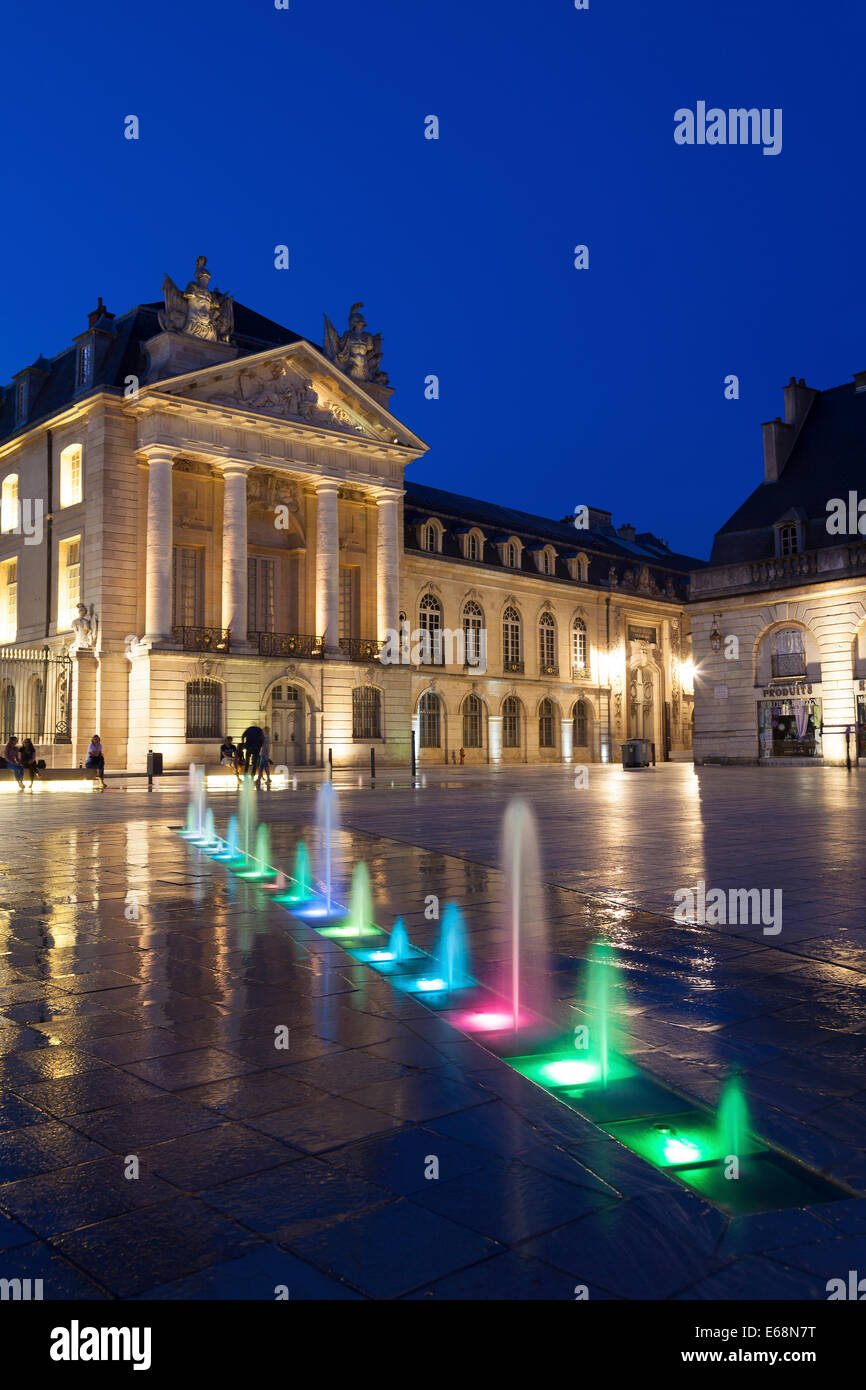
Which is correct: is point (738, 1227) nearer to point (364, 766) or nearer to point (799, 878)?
point (799, 878)

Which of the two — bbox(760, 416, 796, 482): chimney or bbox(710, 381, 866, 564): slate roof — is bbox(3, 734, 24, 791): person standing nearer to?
bbox(710, 381, 866, 564): slate roof

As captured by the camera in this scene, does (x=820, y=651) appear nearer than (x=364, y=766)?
Yes

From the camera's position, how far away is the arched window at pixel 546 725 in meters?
59.2

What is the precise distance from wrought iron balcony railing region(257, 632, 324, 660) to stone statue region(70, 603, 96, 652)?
6.36m

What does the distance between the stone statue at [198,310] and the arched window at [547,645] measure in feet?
85.4

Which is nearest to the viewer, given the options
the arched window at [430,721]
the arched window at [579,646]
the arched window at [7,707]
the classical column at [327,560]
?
the arched window at [7,707]

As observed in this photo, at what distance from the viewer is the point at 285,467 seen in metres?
42.2

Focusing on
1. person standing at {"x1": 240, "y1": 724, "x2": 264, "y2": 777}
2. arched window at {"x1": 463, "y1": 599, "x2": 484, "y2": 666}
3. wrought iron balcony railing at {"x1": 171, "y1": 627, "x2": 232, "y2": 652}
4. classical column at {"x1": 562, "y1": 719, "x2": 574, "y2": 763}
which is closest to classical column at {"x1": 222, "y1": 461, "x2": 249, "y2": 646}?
wrought iron balcony railing at {"x1": 171, "y1": 627, "x2": 232, "y2": 652}

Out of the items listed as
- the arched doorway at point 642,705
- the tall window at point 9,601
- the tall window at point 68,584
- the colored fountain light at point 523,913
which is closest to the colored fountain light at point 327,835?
the colored fountain light at point 523,913

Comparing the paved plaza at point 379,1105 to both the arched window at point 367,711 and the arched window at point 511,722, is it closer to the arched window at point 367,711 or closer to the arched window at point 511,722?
the arched window at point 367,711

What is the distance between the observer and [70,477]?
41.6 metres

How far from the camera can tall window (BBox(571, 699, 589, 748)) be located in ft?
203
